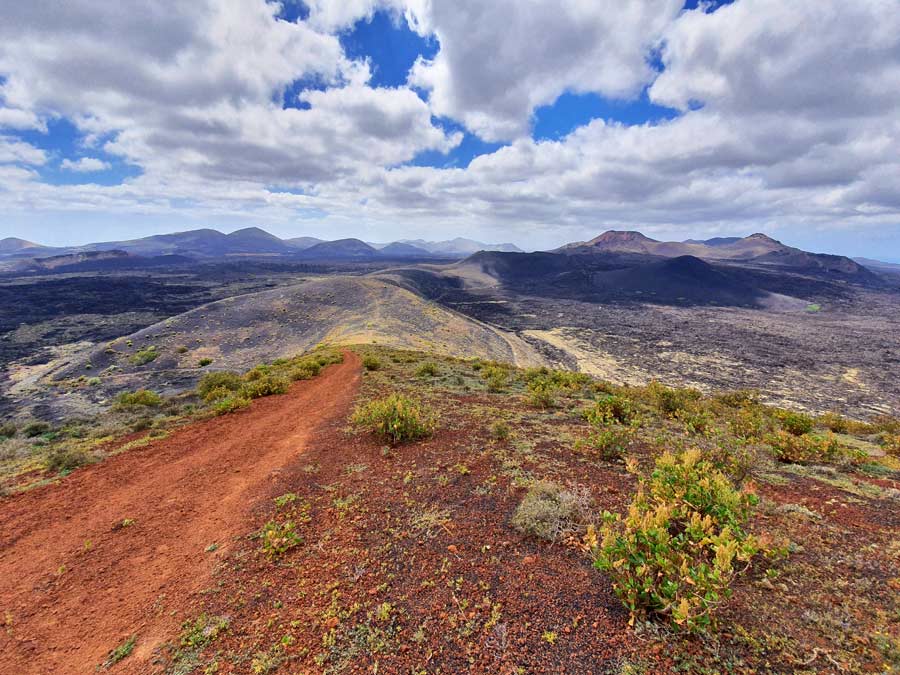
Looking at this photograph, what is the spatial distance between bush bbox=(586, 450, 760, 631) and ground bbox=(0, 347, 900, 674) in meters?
0.25

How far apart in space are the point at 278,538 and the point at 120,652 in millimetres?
1799

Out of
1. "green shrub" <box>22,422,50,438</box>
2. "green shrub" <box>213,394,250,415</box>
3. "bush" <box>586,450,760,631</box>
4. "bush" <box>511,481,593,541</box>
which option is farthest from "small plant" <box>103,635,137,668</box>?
"green shrub" <box>22,422,50,438</box>

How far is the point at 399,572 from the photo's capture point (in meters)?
4.52

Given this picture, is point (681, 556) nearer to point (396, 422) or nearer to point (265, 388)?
point (396, 422)

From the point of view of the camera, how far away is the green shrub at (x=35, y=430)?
12531 mm

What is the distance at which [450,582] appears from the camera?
4.28 meters

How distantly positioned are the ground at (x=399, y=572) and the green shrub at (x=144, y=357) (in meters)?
36.1

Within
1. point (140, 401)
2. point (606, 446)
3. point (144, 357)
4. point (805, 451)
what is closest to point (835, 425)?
point (805, 451)

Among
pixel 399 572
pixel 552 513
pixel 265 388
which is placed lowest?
pixel 265 388

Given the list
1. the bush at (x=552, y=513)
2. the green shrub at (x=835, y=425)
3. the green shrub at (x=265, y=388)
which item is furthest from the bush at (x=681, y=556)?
the green shrub at (x=265, y=388)

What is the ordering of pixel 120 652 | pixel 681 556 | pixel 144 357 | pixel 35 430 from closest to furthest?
pixel 681 556
pixel 120 652
pixel 35 430
pixel 144 357

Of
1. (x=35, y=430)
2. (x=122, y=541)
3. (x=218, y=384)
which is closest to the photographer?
(x=122, y=541)

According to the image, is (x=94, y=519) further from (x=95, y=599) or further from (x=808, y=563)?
(x=808, y=563)

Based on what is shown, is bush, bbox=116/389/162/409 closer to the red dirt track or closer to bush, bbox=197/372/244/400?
bush, bbox=197/372/244/400
